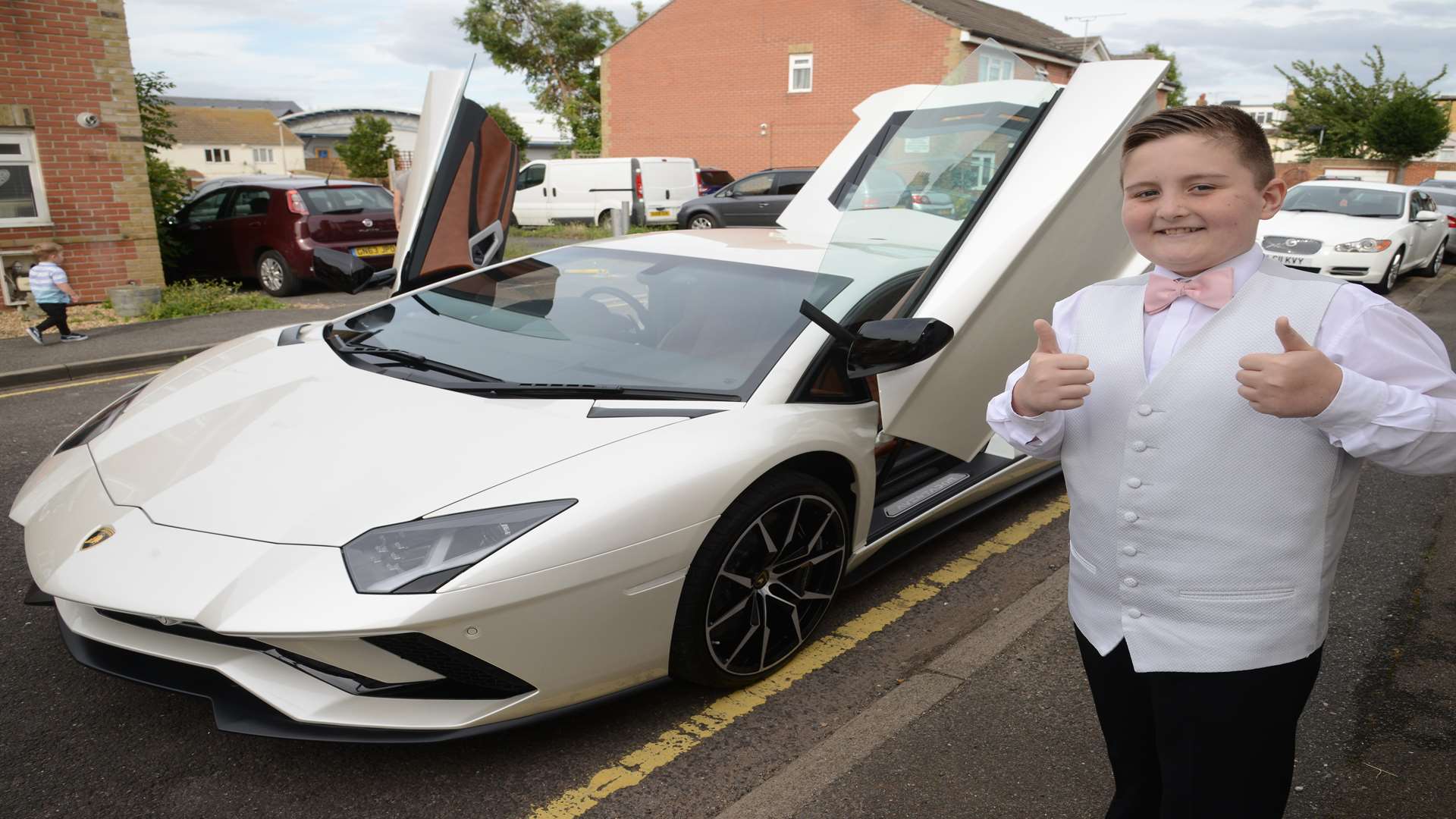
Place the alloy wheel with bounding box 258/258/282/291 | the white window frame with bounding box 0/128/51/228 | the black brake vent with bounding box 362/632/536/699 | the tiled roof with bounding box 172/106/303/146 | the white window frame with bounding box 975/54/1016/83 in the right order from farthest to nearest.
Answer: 1. the tiled roof with bounding box 172/106/303/146
2. the alloy wheel with bounding box 258/258/282/291
3. the white window frame with bounding box 0/128/51/228
4. the white window frame with bounding box 975/54/1016/83
5. the black brake vent with bounding box 362/632/536/699

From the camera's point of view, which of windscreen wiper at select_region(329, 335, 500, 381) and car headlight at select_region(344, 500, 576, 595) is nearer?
car headlight at select_region(344, 500, 576, 595)

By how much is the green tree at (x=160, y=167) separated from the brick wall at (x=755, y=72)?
1968cm

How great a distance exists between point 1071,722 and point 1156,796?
1046 millimetres

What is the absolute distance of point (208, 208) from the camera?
12.1 m

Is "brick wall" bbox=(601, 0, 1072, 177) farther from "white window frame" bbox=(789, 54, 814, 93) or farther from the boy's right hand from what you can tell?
the boy's right hand

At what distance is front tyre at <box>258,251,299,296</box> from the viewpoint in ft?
37.0

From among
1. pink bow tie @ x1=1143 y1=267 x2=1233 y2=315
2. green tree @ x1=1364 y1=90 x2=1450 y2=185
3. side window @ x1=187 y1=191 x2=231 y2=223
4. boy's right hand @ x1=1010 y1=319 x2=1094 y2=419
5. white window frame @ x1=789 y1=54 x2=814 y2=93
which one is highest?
white window frame @ x1=789 y1=54 x2=814 y2=93

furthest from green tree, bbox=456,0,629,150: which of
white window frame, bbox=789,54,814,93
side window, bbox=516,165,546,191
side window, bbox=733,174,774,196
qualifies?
side window, bbox=733,174,774,196

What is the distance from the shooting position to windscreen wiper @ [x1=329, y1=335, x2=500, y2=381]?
10.1ft

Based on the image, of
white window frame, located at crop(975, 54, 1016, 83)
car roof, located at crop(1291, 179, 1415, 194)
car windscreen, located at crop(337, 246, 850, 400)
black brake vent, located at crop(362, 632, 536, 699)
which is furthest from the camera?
car roof, located at crop(1291, 179, 1415, 194)

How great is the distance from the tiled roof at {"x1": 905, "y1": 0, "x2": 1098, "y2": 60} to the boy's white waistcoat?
88.5 ft

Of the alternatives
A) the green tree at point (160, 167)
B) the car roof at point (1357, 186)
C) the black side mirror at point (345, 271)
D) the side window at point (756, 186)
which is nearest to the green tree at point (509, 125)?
the side window at point (756, 186)

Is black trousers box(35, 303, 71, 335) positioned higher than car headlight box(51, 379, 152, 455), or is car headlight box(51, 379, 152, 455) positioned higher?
car headlight box(51, 379, 152, 455)

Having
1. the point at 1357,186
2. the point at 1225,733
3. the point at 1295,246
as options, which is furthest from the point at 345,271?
the point at 1357,186
